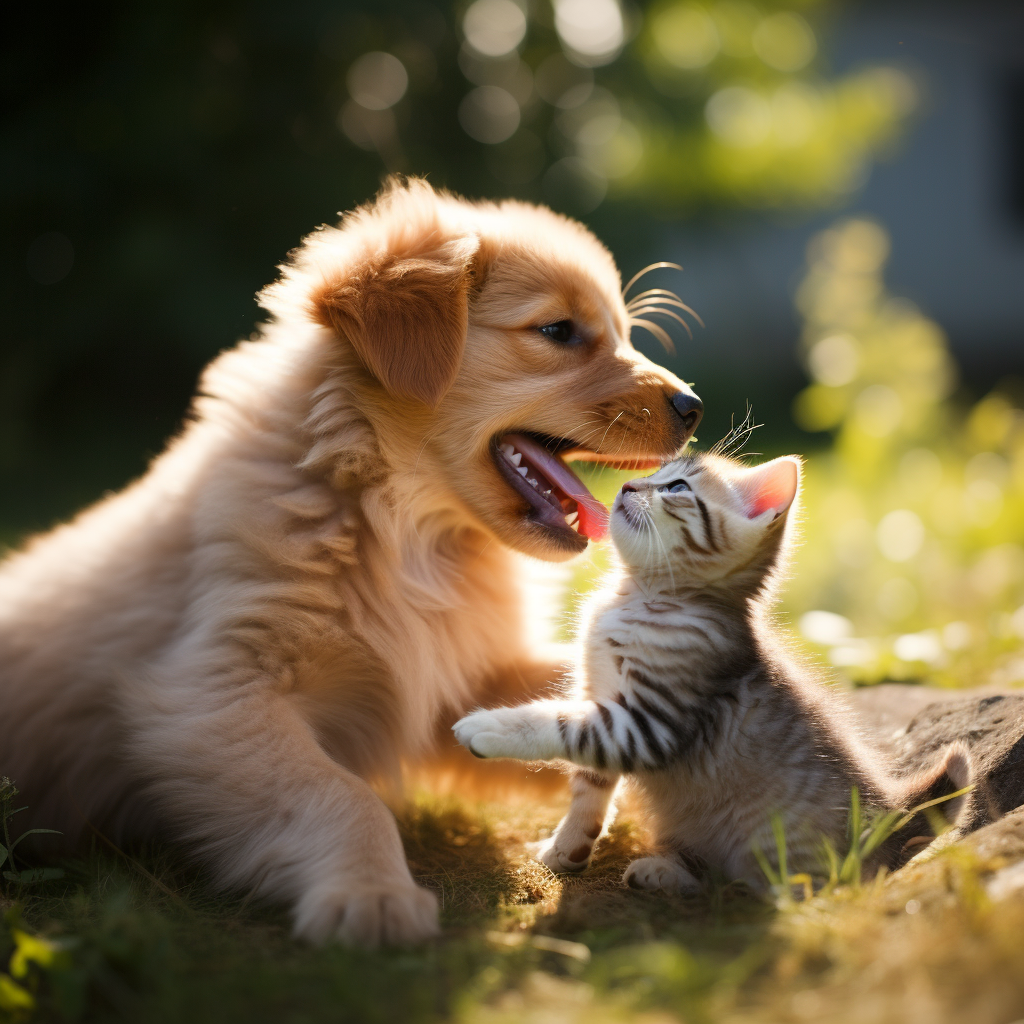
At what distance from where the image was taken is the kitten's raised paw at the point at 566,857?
2.27 metres

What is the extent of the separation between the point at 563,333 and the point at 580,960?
181 centimetres

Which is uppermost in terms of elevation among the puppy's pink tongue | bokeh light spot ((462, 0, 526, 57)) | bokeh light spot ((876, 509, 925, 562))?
bokeh light spot ((462, 0, 526, 57))

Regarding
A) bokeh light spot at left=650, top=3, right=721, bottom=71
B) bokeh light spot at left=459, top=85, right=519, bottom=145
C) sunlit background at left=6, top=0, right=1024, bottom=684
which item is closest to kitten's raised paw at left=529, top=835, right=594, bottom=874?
sunlit background at left=6, top=0, right=1024, bottom=684

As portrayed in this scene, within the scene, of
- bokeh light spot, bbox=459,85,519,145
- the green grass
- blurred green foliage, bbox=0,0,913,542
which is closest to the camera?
the green grass

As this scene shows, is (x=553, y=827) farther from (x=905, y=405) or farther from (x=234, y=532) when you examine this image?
(x=905, y=405)

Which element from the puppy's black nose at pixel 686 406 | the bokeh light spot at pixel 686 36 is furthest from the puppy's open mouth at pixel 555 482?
the bokeh light spot at pixel 686 36

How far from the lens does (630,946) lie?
1.74 metres

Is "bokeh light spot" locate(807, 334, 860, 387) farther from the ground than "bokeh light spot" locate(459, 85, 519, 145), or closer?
closer

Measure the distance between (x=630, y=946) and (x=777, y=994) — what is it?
35 cm

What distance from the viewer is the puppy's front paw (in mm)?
1986

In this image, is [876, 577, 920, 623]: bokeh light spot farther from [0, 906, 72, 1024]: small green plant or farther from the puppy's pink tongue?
[0, 906, 72, 1024]: small green plant

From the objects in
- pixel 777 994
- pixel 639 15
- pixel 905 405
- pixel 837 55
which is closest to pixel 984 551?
pixel 905 405

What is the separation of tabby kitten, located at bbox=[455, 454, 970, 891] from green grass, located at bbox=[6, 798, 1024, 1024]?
16 cm

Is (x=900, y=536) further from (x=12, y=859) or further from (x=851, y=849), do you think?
(x=12, y=859)
